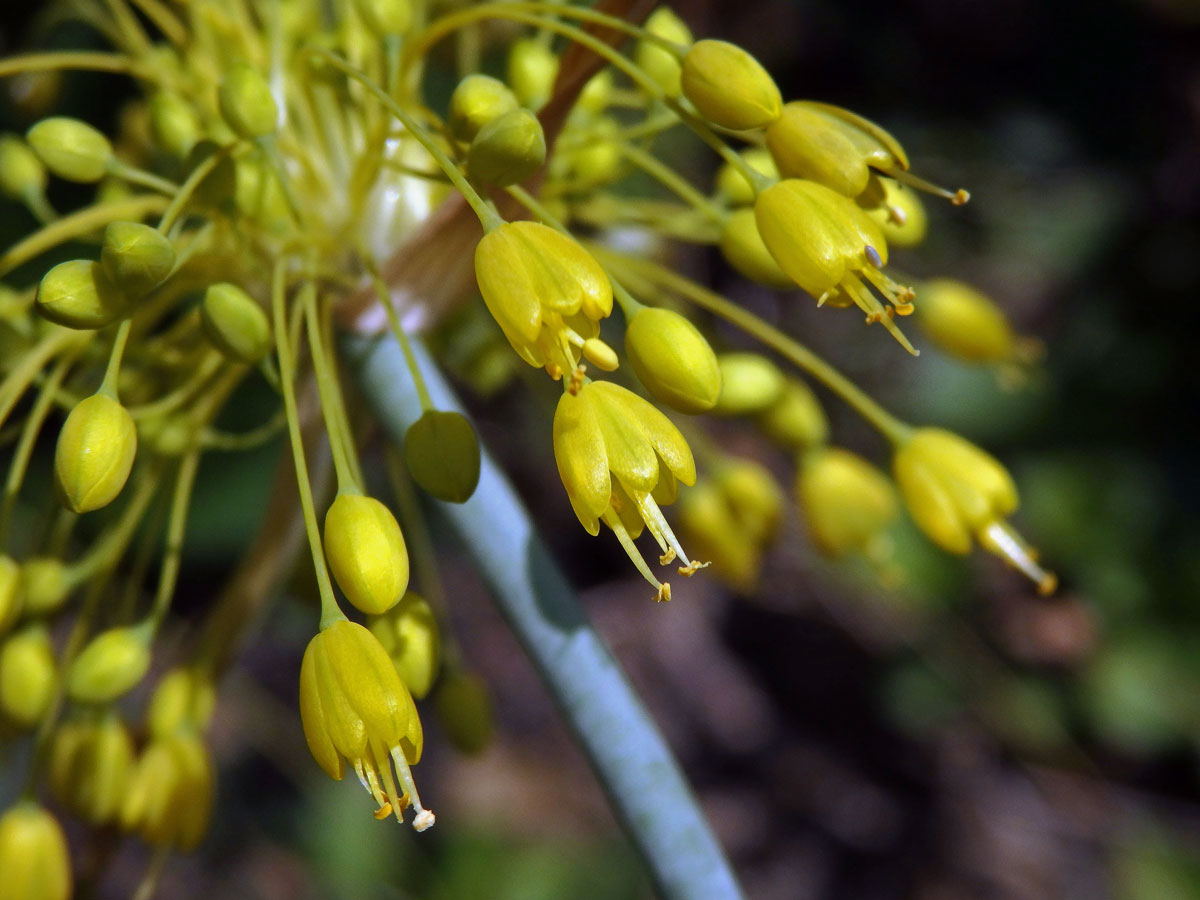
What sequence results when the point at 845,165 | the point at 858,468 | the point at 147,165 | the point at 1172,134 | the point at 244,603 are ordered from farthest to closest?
the point at 1172,134 < the point at 147,165 < the point at 858,468 < the point at 244,603 < the point at 845,165

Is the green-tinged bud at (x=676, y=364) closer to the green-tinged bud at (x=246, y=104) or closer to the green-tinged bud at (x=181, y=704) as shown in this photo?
the green-tinged bud at (x=246, y=104)

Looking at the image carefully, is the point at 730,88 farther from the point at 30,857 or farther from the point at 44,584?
the point at 30,857

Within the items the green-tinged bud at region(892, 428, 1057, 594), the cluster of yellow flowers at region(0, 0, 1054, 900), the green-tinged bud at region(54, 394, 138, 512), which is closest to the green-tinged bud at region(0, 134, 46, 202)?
the cluster of yellow flowers at region(0, 0, 1054, 900)

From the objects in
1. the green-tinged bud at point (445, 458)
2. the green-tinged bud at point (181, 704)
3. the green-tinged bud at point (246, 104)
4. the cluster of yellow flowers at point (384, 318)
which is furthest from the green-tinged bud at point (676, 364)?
the green-tinged bud at point (181, 704)

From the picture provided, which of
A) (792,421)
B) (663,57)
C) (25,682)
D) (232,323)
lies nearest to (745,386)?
(792,421)

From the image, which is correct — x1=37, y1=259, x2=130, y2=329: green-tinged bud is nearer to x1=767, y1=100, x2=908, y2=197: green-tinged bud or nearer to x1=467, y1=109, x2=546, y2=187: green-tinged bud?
x1=467, y1=109, x2=546, y2=187: green-tinged bud

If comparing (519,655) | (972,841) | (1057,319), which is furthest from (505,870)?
(1057,319)

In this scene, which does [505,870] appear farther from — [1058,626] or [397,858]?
[1058,626]
